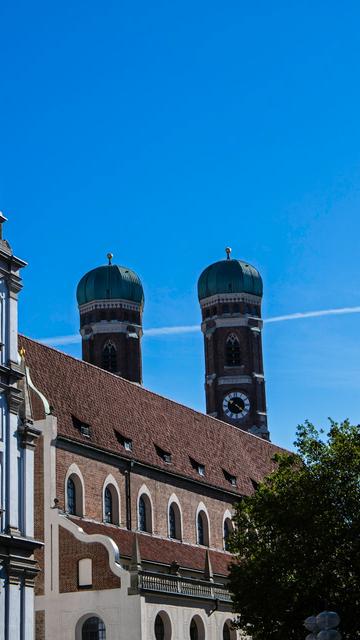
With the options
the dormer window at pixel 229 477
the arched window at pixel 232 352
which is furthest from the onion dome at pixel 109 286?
the dormer window at pixel 229 477

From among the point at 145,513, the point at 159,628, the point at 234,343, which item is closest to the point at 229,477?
the point at 145,513

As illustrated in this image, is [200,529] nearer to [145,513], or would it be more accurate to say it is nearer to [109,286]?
[145,513]

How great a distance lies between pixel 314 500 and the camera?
4350cm

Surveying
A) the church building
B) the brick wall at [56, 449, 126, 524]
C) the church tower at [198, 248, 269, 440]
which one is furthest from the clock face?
the brick wall at [56, 449, 126, 524]

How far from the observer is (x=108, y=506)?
53.6 metres

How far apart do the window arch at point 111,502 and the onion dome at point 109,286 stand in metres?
53.3

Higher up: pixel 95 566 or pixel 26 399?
pixel 26 399

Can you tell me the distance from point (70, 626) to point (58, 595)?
4.74 ft

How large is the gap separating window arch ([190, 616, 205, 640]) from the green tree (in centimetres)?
630

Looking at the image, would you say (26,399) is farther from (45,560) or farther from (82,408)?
(82,408)

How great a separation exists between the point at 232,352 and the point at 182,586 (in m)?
54.4

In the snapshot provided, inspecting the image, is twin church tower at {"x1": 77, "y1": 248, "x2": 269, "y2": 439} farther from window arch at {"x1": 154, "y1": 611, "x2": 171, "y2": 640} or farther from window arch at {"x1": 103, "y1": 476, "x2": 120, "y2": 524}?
window arch at {"x1": 154, "y1": 611, "x2": 171, "y2": 640}

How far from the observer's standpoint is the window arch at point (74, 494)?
167 ft

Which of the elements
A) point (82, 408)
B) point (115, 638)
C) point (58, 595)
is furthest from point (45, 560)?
point (82, 408)
